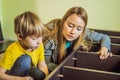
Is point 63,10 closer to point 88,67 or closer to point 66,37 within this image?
point 66,37

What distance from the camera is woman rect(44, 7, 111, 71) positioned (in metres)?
1.60

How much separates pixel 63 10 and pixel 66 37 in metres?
1.51

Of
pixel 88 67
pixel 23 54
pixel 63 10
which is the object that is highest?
pixel 63 10

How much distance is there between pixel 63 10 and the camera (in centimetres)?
310

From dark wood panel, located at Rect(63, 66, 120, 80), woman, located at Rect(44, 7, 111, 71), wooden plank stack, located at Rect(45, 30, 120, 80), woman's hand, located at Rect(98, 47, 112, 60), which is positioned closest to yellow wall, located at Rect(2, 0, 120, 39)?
wooden plank stack, located at Rect(45, 30, 120, 80)

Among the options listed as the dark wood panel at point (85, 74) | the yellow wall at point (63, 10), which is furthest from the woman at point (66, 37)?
the yellow wall at point (63, 10)

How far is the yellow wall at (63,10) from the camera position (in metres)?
2.86

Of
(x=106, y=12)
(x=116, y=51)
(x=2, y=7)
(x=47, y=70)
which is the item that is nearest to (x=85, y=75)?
(x=47, y=70)

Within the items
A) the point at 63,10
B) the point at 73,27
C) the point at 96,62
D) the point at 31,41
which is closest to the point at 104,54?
the point at 96,62

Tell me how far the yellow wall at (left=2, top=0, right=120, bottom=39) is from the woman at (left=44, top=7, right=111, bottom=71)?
1.20 meters

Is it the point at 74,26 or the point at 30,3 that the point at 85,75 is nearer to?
the point at 74,26

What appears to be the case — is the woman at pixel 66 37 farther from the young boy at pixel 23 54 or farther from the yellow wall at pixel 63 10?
the yellow wall at pixel 63 10

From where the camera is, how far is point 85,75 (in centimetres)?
128

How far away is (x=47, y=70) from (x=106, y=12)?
1658 mm
